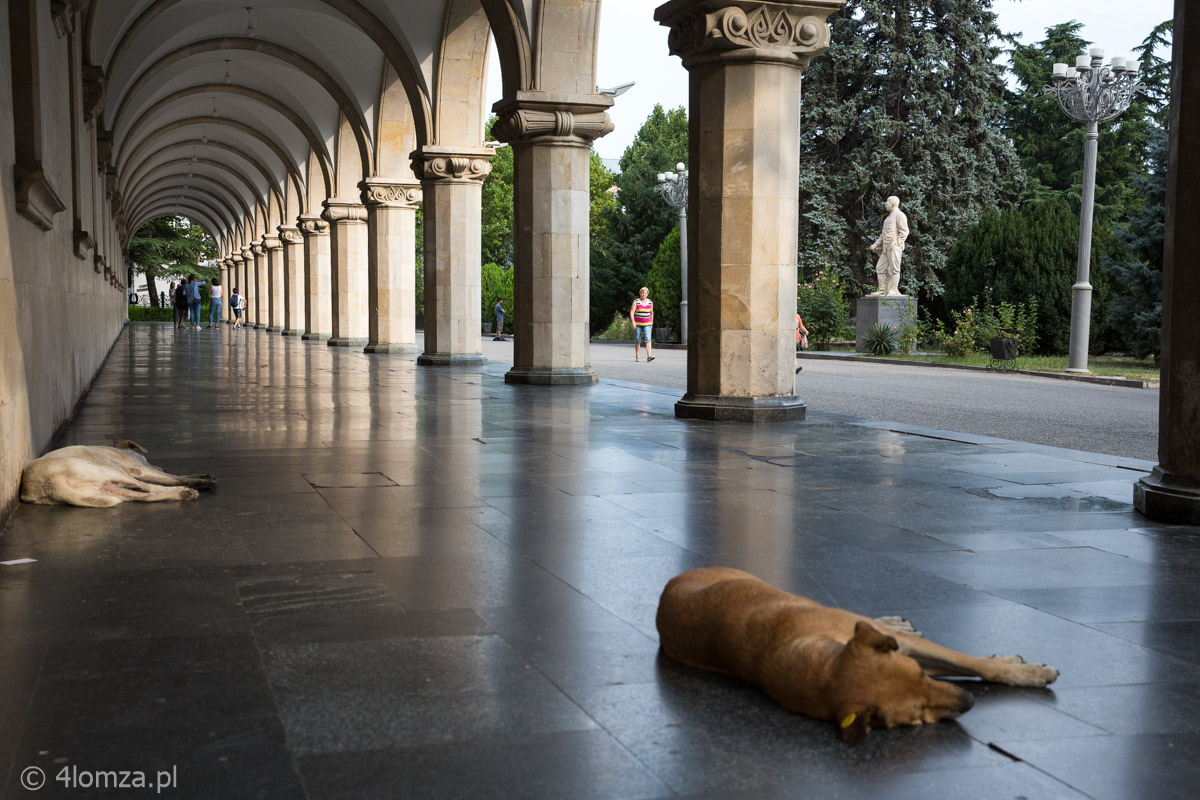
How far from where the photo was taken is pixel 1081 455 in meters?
8.17

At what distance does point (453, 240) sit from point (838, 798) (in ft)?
59.1

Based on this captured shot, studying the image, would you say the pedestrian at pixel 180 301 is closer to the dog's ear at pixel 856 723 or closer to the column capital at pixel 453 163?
the column capital at pixel 453 163

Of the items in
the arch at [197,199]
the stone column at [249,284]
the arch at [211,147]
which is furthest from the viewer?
the arch at [197,199]

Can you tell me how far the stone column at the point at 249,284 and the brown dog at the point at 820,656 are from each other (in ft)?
175

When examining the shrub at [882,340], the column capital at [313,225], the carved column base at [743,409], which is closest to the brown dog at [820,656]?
the carved column base at [743,409]

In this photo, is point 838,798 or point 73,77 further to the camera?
point 73,77

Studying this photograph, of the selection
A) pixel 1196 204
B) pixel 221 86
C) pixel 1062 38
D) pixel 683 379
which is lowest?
pixel 683 379

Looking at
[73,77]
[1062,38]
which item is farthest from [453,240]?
[1062,38]

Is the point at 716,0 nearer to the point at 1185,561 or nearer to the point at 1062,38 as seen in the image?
the point at 1185,561

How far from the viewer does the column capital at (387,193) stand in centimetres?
2484

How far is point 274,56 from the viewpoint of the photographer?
2642 cm

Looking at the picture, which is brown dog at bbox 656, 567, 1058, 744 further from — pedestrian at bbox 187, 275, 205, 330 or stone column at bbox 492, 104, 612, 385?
pedestrian at bbox 187, 275, 205, 330

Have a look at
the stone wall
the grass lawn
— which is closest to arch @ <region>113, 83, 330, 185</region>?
the grass lawn

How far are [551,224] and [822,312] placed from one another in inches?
789
